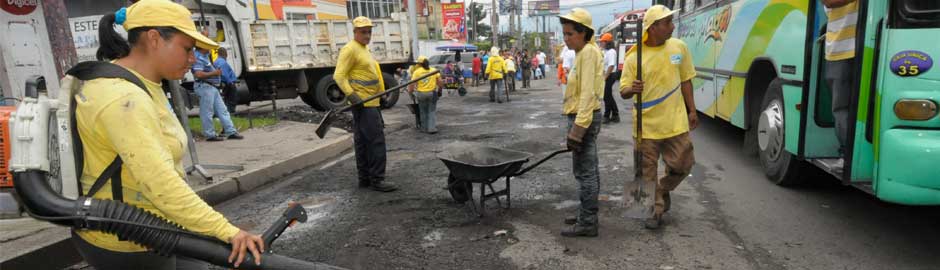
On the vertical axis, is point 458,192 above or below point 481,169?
below

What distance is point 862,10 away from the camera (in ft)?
11.1

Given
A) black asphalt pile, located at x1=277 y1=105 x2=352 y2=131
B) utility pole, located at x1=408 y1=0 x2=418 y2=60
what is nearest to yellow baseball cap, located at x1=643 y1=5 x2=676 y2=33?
black asphalt pile, located at x1=277 y1=105 x2=352 y2=131

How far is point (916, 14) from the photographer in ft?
10.3

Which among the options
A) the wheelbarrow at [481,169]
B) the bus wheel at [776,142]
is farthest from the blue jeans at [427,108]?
the bus wheel at [776,142]

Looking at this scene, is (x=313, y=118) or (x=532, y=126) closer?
(x=532, y=126)

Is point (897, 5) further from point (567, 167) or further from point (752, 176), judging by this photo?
point (567, 167)

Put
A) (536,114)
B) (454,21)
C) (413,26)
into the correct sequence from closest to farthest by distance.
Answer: (536,114) → (413,26) → (454,21)

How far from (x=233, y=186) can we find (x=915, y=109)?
547 cm

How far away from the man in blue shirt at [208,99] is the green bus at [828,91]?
6837mm

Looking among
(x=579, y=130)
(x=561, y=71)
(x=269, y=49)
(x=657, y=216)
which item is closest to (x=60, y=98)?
(x=579, y=130)

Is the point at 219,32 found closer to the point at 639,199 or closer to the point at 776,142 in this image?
the point at 639,199

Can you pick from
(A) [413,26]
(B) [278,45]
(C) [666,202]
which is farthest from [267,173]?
(A) [413,26]

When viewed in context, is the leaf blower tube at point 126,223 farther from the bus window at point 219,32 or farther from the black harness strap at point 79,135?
the bus window at point 219,32

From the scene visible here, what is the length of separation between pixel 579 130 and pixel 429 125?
6.37m
